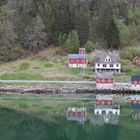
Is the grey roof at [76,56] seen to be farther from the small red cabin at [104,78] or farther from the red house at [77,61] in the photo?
the small red cabin at [104,78]

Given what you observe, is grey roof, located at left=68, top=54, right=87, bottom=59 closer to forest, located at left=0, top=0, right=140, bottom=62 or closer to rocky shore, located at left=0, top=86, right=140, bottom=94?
forest, located at left=0, top=0, right=140, bottom=62

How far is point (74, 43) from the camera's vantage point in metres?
96.2

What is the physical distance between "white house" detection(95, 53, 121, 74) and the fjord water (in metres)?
19.2

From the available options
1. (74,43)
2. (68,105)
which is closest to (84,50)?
(74,43)

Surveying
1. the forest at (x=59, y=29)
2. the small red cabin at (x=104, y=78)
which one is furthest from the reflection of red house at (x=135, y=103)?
the forest at (x=59, y=29)

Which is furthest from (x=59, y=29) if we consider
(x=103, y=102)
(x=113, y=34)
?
(x=103, y=102)

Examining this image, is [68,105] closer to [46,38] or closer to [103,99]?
[103,99]

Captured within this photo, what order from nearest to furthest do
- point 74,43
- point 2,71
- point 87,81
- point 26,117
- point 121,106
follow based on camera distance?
1. point 26,117
2. point 121,106
3. point 87,81
4. point 2,71
5. point 74,43

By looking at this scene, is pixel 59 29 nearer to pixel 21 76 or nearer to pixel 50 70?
pixel 50 70

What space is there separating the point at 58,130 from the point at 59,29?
47.2 m

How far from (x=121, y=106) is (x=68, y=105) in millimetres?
7627

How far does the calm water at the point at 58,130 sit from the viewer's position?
54.4 m

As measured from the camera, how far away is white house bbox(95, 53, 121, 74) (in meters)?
88.4

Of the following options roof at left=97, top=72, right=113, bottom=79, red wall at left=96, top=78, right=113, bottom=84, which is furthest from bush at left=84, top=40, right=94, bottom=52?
red wall at left=96, top=78, right=113, bottom=84
